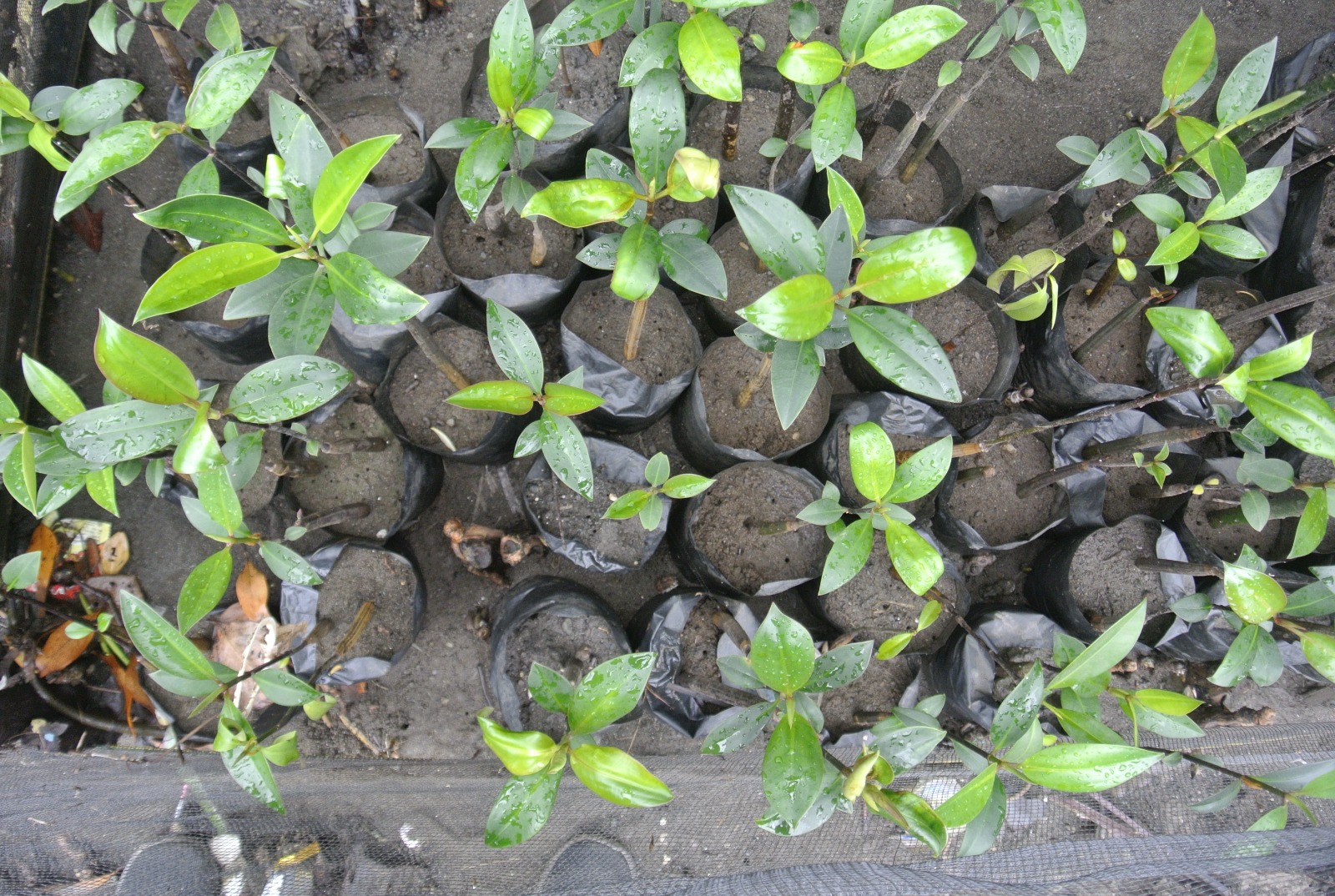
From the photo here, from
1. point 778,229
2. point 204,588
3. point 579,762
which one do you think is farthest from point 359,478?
point 778,229

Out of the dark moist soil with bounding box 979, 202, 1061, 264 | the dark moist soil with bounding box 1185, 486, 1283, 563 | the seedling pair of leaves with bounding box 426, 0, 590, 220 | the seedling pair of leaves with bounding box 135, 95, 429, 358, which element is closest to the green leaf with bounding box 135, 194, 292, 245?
the seedling pair of leaves with bounding box 135, 95, 429, 358

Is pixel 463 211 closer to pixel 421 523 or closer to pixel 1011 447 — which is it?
pixel 421 523

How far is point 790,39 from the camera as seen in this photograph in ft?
7.18

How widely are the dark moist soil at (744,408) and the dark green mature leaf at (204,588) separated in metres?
1.07

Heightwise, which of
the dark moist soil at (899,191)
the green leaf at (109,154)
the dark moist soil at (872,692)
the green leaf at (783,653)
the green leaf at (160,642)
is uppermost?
the green leaf at (109,154)

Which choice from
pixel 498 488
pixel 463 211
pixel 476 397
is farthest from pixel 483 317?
pixel 476 397

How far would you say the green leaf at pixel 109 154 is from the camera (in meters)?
0.98

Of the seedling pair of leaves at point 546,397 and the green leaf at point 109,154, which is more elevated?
the green leaf at point 109,154

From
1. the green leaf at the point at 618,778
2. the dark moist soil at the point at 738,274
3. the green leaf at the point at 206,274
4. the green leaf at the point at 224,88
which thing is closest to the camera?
the green leaf at the point at 206,274

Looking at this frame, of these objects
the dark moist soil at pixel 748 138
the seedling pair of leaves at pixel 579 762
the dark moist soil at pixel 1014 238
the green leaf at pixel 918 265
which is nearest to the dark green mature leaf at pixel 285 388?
the seedling pair of leaves at pixel 579 762

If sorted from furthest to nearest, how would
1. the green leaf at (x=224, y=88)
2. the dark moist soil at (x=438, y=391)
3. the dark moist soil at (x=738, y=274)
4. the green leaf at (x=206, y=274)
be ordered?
the dark moist soil at (x=738, y=274), the dark moist soil at (x=438, y=391), the green leaf at (x=224, y=88), the green leaf at (x=206, y=274)

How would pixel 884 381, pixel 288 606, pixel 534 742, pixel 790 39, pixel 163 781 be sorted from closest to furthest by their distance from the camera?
pixel 534 742, pixel 163 781, pixel 288 606, pixel 884 381, pixel 790 39

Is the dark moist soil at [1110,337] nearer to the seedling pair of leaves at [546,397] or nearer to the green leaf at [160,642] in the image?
the seedling pair of leaves at [546,397]

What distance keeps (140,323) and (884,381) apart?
202 centimetres
